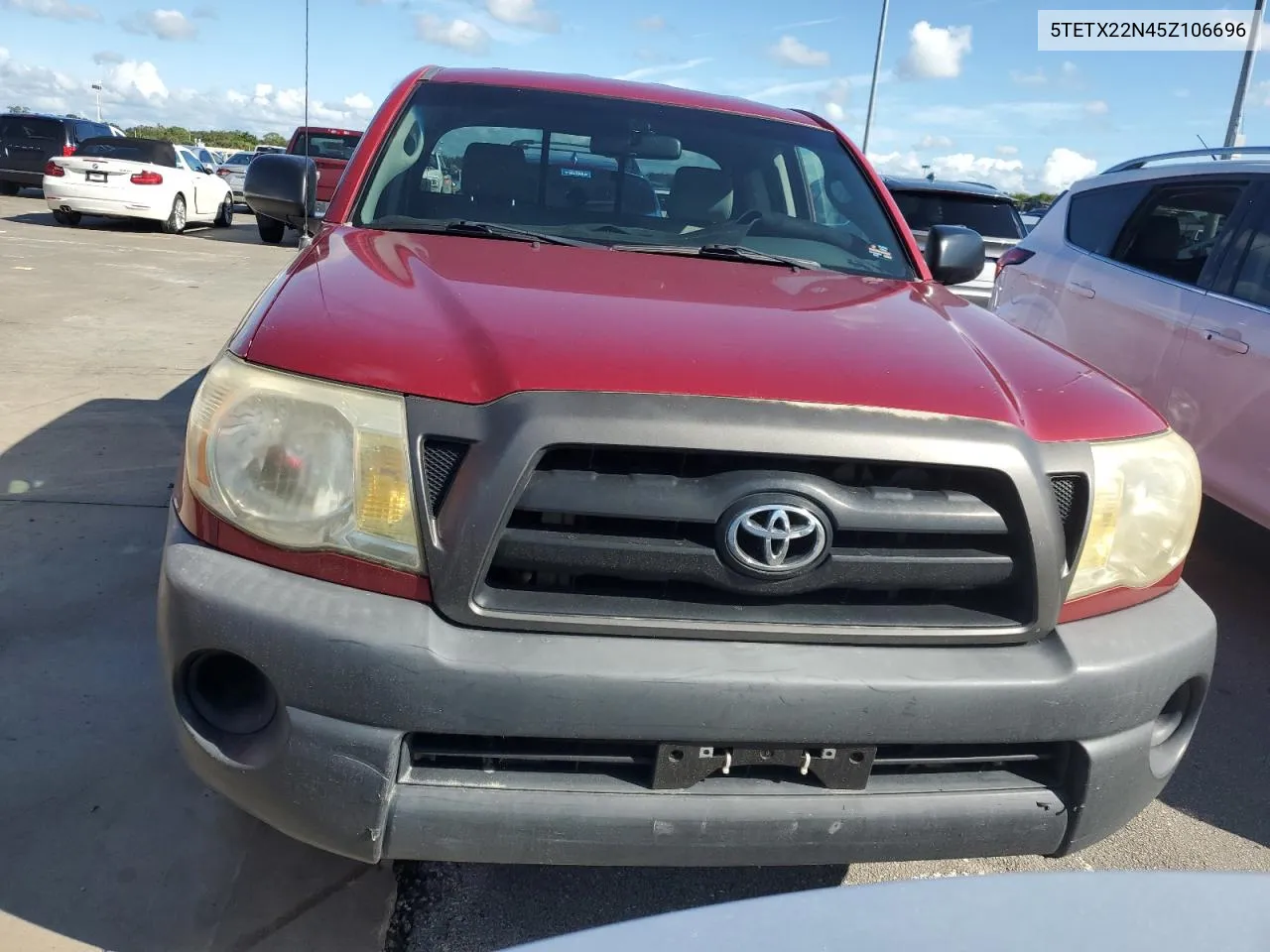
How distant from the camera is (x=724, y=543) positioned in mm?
1664

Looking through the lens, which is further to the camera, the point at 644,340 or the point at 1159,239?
the point at 1159,239

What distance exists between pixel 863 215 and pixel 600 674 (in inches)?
81.7

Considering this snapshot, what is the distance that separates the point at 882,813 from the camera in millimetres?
1731

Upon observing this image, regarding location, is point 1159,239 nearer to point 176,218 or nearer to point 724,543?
point 724,543

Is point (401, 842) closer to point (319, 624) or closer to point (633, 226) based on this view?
point (319, 624)

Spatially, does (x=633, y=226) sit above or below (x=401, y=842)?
above

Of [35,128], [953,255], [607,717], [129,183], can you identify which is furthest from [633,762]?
[35,128]

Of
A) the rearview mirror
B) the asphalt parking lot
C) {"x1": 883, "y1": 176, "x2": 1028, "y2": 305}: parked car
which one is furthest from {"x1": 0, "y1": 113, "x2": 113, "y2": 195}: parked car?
the rearview mirror

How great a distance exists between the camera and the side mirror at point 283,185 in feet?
11.1

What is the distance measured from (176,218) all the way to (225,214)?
6.90ft

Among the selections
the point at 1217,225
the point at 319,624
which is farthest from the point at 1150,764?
the point at 1217,225

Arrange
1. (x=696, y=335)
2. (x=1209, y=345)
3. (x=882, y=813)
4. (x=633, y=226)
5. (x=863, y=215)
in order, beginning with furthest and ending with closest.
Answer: (x=1209, y=345) < (x=863, y=215) < (x=633, y=226) < (x=696, y=335) < (x=882, y=813)


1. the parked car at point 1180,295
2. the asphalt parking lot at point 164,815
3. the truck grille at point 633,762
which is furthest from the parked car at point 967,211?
the truck grille at point 633,762

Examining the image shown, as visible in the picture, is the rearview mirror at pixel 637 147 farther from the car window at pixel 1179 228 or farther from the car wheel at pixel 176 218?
the car wheel at pixel 176 218
